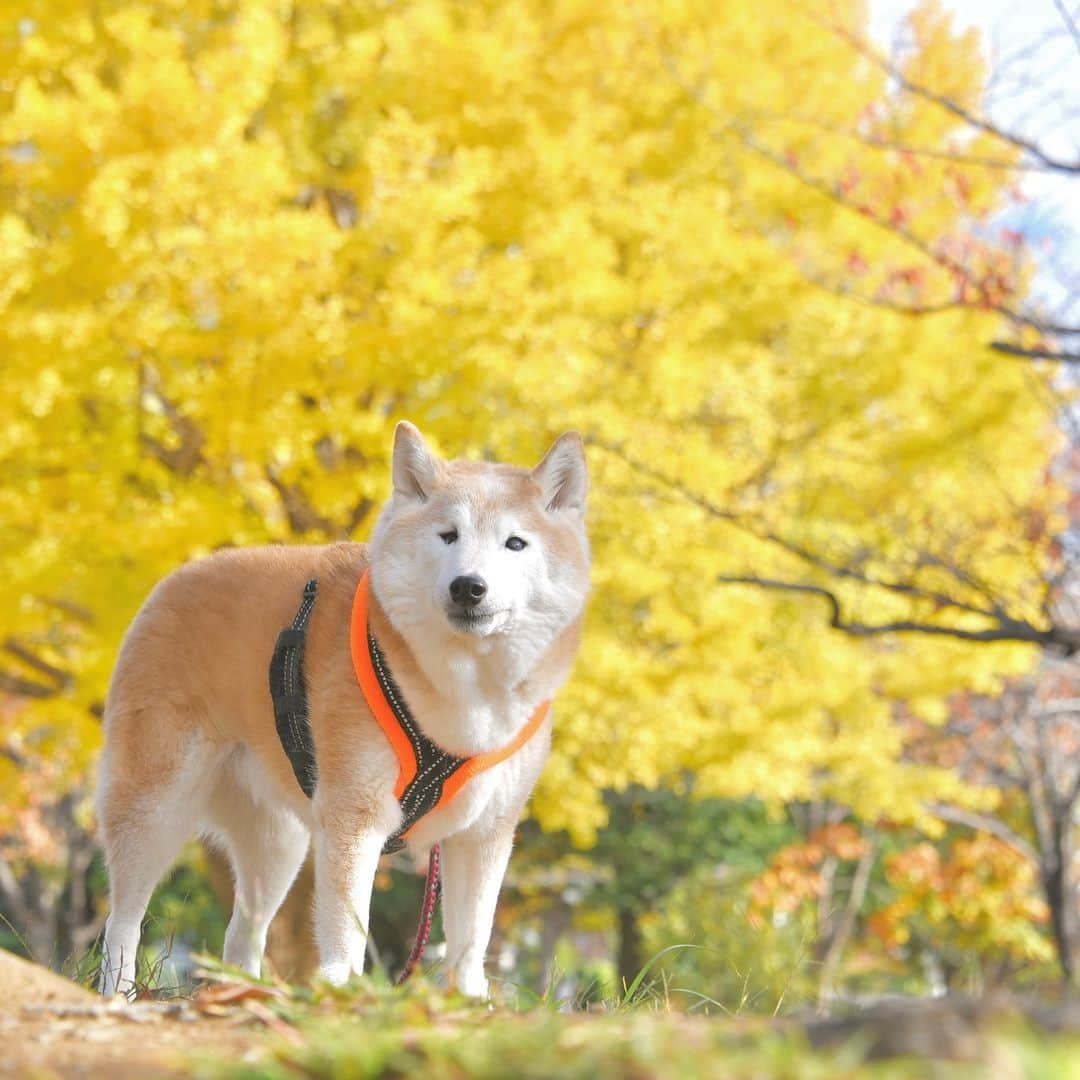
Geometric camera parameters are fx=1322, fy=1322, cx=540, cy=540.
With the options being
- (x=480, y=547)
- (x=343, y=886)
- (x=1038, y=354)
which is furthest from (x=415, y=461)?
(x=1038, y=354)

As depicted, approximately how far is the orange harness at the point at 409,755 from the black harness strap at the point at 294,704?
0.56 feet

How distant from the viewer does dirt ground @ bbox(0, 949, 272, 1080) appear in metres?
1.78

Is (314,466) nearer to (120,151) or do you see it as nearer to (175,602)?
(120,151)

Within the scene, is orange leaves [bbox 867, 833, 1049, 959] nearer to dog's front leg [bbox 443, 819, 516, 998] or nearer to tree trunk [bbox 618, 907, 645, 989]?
tree trunk [bbox 618, 907, 645, 989]

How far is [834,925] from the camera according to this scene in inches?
617

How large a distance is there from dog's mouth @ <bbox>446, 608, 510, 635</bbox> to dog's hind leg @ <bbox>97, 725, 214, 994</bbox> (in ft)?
3.19

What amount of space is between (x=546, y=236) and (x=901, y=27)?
267 cm

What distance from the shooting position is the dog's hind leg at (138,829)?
3.53 metres

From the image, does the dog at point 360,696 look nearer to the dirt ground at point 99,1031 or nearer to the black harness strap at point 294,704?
the black harness strap at point 294,704

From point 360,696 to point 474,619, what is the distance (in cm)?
41

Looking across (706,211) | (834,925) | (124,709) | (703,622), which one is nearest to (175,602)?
(124,709)

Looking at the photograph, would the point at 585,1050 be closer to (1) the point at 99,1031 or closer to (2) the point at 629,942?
(1) the point at 99,1031

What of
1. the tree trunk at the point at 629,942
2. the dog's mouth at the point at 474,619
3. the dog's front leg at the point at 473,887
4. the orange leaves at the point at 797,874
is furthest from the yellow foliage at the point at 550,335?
the tree trunk at the point at 629,942

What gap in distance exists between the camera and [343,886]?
3.13 metres
